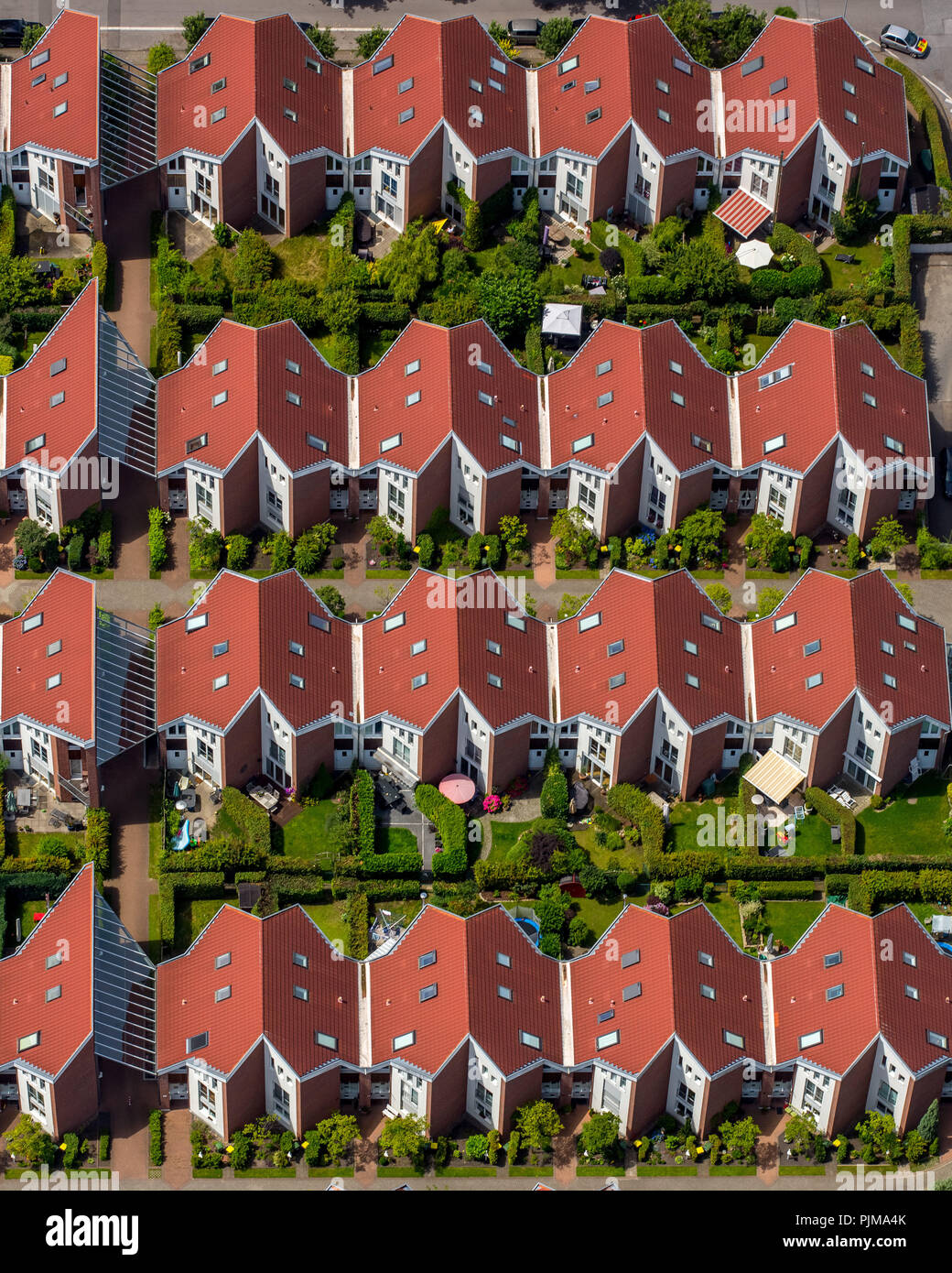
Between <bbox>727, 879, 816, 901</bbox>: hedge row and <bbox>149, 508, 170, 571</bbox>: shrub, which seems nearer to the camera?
<bbox>727, 879, 816, 901</bbox>: hedge row

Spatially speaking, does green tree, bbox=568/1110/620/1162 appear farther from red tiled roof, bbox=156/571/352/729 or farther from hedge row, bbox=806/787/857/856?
red tiled roof, bbox=156/571/352/729

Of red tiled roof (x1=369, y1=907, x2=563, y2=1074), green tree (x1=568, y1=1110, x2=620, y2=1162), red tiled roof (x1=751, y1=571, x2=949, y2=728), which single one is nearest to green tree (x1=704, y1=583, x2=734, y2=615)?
red tiled roof (x1=751, y1=571, x2=949, y2=728)

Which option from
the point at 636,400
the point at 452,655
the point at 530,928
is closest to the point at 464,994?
the point at 530,928

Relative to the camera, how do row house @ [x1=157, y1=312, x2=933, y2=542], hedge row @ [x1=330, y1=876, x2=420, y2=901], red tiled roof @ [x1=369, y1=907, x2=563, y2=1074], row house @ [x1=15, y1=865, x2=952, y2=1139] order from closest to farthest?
row house @ [x1=15, y1=865, x2=952, y2=1139] → red tiled roof @ [x1=369, y1=907, x2=563, y2=1074] → hedge row @ [x1=330, y1=876, x2=420, y2=901] → row house @ [x1=157, y1=312, x2=933, y2=542]

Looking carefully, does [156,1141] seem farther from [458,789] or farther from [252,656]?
[252,656]

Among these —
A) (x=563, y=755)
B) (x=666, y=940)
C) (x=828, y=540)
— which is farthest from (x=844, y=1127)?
(x=828, y=540)

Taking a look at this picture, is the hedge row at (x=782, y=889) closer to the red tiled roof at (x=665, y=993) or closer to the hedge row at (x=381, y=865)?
the red tiled roof at (x=665, y=993)

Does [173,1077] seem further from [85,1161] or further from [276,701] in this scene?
[276,701]
